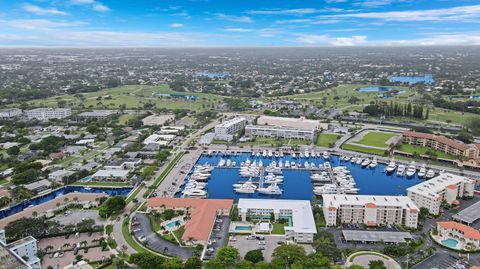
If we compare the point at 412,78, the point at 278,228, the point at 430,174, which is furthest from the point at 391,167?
the point at 412,78

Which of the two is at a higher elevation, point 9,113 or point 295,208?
point 9,113

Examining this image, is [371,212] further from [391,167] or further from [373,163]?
[373,163]

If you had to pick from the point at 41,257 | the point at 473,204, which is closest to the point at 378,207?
the point at 473,204

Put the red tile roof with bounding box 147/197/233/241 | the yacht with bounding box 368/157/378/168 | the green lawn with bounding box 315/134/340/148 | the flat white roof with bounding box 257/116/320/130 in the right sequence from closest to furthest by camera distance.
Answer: the red tile roof with bounding box 147/197/233/241, the yacht with bounding box 368/157/378/168, the green lawn with bounding box 315/134/340/148, the flat white roof with bounding box 257/116/320/130

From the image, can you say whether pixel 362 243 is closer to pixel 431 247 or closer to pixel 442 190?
pixel 431 247

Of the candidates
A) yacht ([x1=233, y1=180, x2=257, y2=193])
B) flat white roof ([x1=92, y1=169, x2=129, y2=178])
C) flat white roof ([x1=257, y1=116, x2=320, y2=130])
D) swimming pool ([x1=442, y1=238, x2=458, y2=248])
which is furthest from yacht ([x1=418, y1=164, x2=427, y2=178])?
flat white roof ([x1=92, y1=169, x2=129, y2=178])

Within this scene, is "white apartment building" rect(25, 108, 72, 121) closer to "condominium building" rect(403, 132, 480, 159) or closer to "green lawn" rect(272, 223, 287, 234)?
"green lawn" rect(272, 223, 287, 234)
